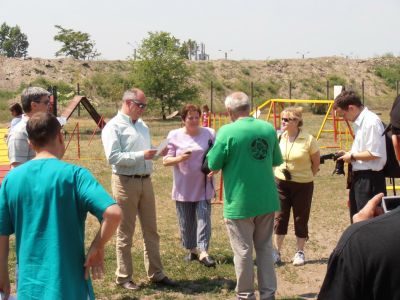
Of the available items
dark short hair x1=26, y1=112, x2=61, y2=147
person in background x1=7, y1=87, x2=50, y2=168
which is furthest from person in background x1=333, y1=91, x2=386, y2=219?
dark short hair x1=26, y1=112, x2=61, y2=147

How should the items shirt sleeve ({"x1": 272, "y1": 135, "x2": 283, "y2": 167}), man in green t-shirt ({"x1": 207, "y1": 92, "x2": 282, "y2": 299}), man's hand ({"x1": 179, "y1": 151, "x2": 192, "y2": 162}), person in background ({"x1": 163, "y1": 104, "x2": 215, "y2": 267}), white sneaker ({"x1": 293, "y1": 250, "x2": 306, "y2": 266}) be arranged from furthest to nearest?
1. white sneaker ({"x1": 293, "y1": 250, "x2": 306, "y2": 266})
2. person in background ({"x1": 163, "y1": 104, "x2": 215, "y2": 267})
3. man's hand ({"x1": 179, "y1": 151, "x2": 192, "y2": 162})
4. shirt sleeve ({"x1": 272, "y1": 135, "x2": 283, "y2": 167})
5. man in green t-shirt ({"x1": 207, "y1": 92, "x2": 282, "y2": 299})

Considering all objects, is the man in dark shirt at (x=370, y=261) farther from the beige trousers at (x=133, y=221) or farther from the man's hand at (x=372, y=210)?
the beige trousers at (x=133, y=221)

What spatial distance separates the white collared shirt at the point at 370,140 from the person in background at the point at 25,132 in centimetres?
260

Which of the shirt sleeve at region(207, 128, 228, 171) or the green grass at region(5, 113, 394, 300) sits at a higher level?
the shirt sleeve at region(207, 128, 228, 171)

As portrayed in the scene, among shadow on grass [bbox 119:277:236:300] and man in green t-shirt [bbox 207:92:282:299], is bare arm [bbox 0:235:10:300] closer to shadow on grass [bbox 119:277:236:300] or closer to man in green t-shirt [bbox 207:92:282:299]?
man in green t-shirt [bbox 207:92:282:299]

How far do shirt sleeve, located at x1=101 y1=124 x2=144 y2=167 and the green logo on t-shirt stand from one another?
3.37ft

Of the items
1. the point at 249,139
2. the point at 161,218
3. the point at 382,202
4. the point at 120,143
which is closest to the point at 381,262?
the point at 382,202

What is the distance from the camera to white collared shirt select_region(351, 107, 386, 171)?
5.05 m

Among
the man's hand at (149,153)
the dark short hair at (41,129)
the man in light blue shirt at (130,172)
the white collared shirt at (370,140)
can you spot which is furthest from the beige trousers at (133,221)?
the dark short hair at (41,129)

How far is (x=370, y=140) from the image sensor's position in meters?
5.05

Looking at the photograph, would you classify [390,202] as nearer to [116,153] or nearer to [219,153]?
[219,153]

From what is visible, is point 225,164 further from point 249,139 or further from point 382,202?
point 382,202

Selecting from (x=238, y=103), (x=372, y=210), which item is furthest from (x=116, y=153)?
(x=372, y=210)

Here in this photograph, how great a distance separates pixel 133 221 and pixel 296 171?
1793 millimetres
